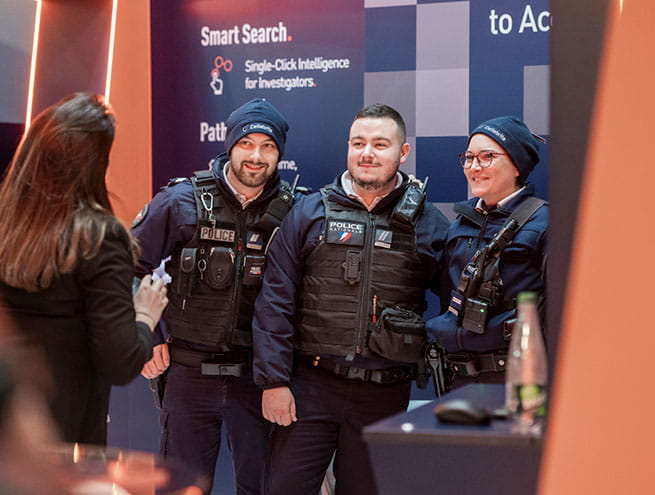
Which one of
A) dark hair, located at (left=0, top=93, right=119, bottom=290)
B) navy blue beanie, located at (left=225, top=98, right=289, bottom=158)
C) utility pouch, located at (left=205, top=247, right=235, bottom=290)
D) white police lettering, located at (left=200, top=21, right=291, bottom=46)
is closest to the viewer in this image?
A: dark hair, located at (left=0, top=93, right=119, bottom=290)

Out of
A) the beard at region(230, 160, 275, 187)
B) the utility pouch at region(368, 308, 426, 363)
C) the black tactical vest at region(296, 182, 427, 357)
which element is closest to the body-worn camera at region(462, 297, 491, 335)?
the utility pouch at region(368, 308, 426, 363)

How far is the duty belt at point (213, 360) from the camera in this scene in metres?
3.62

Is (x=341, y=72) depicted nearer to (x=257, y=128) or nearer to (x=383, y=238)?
(x=257, y=128)

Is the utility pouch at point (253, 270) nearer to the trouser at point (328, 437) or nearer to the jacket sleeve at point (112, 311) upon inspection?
the trouser at point (328, 437)

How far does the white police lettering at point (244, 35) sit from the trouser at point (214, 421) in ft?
5.66

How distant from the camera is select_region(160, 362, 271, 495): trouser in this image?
11.9 feet

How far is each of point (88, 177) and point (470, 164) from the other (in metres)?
1.79

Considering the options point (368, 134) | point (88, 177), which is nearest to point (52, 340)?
point (88, 177)

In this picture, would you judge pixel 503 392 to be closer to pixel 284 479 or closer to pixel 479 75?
pixel 284 479

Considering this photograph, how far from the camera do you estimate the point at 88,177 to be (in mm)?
2277

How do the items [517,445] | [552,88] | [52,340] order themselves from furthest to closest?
[52,340] → [552,88] → [517,445]

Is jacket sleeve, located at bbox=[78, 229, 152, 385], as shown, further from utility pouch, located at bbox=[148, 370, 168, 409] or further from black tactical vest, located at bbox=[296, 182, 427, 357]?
utility pouch, located at bbox=[148, 370, 168, 409]

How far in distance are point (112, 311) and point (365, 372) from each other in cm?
150

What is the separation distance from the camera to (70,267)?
2.15 metres
